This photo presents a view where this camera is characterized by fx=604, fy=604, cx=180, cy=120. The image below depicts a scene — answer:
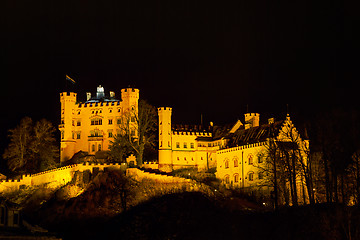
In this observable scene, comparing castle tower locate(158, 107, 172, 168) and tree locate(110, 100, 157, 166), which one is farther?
castle tower locate(158, 107, 172, 168)

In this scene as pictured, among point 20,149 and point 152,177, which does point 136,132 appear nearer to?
point 152,177

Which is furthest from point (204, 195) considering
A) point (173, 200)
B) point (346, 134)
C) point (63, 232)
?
point (346, 134)

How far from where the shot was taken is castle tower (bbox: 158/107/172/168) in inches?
3760

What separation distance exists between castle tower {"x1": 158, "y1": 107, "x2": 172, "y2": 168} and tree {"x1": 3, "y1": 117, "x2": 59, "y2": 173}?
665 inches

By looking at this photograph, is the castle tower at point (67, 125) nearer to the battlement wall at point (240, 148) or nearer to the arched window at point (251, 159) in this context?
the battlement wall at point (240, 148)

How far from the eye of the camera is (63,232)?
2702 inches

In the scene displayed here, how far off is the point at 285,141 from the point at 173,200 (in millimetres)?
17447

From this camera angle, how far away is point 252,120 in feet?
311

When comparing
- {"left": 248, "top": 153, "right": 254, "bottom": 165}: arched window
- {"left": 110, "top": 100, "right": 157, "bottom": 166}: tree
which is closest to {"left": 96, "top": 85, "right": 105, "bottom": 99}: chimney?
{"left": 110, "top": 100, "right": 157, "bottom": 166}: tree

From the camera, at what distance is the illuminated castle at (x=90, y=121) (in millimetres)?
99000

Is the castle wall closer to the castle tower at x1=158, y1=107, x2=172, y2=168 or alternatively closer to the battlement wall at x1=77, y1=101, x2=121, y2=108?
the castle tower at x1=158, y1=107, x2=172, y2=168

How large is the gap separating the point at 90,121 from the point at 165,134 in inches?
523

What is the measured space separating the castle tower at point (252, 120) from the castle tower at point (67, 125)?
28784 millimetres

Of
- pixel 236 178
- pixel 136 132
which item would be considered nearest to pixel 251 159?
pixel 236 178
